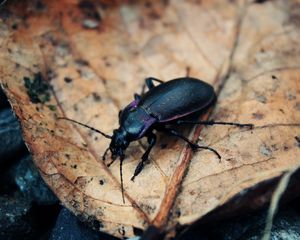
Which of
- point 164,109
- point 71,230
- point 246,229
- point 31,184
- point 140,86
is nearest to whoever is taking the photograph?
point 246,229

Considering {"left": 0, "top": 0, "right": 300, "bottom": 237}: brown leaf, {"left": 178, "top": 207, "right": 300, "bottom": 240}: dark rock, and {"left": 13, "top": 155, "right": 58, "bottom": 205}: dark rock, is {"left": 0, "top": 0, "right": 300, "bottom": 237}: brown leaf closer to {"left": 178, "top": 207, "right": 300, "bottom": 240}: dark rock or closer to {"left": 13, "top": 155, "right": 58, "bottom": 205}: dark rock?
{"left": 178, "top": 207, "right": 300, "bottom": 240}: dark rock

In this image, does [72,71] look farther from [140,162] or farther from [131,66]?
[140,162]

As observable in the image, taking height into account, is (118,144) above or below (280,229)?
above

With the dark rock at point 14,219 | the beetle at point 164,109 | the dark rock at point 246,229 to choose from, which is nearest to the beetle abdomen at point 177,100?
the beetle at point 164,109

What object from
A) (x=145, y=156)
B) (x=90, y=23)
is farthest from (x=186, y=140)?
(x=90, y=23)

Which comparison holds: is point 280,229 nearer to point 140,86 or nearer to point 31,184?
point 140,86

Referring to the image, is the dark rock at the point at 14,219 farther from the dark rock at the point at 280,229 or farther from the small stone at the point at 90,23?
the small stone at the point at 90,23

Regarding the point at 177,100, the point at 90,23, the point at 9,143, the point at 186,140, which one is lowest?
the point at 186,140
